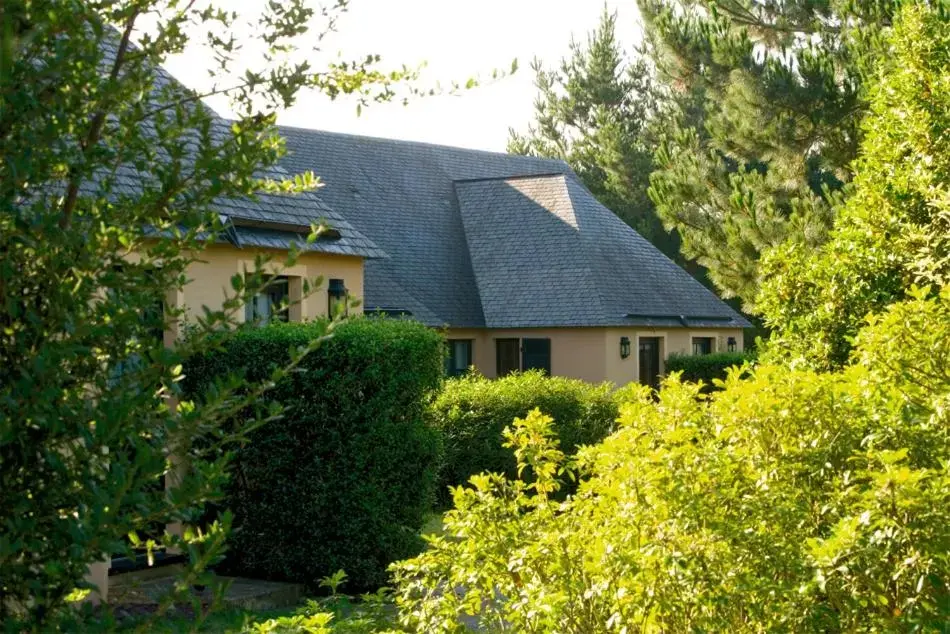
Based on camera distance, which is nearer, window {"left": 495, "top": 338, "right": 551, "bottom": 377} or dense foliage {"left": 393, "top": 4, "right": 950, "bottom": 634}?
dense foliage {"left": 393, "top": 4, "right": 950, "bottom": 634}

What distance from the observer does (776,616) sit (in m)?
5.15

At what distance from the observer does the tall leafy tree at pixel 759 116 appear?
1805 centimetres

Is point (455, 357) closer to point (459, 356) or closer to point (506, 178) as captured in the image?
point (459, 356)

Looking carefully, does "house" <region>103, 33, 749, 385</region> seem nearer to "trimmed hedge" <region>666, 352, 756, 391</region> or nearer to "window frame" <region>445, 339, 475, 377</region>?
"window frame" <region>445, 339, 475, 377</region>

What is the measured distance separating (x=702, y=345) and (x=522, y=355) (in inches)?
244

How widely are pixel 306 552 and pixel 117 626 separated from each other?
923 centimetres

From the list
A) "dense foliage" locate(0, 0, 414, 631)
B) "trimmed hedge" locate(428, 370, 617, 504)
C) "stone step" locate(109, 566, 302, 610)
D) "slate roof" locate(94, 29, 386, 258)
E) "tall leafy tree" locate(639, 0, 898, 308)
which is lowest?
"stone step" locate(109, 566, 302, 610)

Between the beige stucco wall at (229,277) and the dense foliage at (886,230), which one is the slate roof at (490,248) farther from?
the dense foliage at (886,230)

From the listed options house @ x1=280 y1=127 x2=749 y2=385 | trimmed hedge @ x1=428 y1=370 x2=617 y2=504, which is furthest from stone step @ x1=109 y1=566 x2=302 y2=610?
house @ x1=280 y1=127 x2=749 y2=385

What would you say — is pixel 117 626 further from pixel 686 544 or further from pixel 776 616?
pixel 776 616

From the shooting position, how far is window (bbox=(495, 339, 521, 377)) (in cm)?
2806

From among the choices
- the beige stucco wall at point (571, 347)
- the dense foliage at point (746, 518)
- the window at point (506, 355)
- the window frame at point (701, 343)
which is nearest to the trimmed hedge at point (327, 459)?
the dense foliage at point (746, 518)

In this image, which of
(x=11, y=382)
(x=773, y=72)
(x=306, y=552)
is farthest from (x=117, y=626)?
(x=773, y=72)

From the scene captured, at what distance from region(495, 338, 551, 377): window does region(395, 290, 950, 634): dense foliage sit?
809 inches
